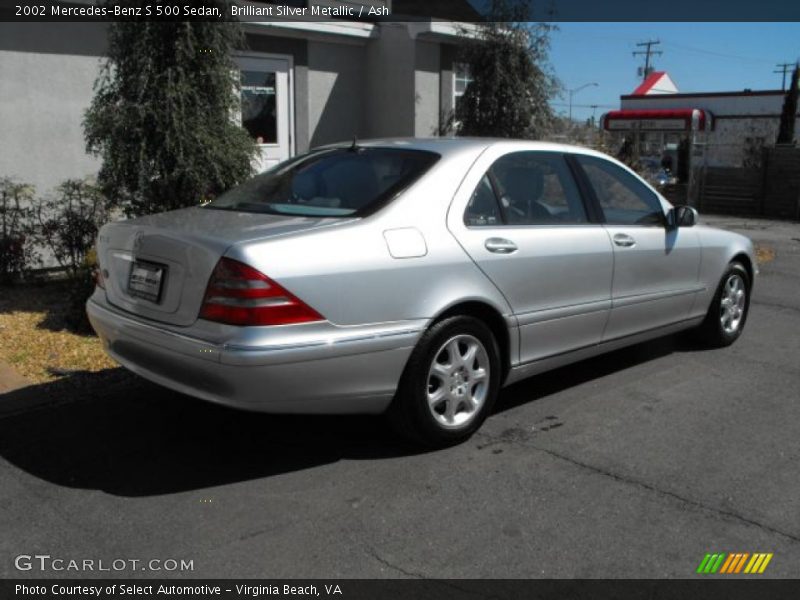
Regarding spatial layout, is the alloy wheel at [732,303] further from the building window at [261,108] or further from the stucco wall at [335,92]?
the stucco wall at [335,92]

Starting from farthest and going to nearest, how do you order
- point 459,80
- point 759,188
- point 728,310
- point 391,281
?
point 759,188 → point 459,80 → point 728,310 → point 391,281

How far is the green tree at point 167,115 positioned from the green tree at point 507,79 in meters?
4.41

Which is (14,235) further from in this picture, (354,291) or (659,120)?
(659,120)

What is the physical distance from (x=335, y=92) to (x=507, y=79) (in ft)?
8.69

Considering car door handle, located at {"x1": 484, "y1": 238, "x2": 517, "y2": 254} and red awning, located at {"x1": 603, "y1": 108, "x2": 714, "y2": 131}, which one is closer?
car door handle, located at {"x1": 484, "y1": 238, "x2": 517, "y2": 254}

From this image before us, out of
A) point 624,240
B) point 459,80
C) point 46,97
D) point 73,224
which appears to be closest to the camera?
point 624,240

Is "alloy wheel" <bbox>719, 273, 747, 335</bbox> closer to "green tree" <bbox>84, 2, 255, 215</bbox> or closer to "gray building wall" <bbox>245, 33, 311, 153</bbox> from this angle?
"green tree" <bbox>84, 2, 255, 215</bbox>

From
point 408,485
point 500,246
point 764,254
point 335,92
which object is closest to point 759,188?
point 764,254

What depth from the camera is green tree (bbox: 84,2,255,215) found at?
670 cm

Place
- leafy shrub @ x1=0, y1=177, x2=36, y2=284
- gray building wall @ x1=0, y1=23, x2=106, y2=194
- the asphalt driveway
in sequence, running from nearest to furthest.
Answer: the asphalt driveway → leafy shrub @ x1=0, y1=177, x2=36, y2=284 → gray building wall @ x1=0, y1=23, x2=106, y2=194

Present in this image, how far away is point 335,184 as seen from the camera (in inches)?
174

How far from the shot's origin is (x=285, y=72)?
11016 mm

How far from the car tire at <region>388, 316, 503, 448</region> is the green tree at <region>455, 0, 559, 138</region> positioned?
695 centimetres

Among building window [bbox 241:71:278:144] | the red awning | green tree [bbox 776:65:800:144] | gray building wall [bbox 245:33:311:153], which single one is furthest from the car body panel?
the red awning
